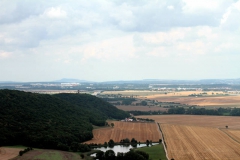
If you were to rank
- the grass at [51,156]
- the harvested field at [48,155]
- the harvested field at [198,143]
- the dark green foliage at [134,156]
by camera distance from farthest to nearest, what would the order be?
the harvested field at [198,143], the grass at [51,156], the harvested field at [48,155], the dark green foliage at [134,156]

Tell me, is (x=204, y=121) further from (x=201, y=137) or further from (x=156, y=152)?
(x=156, y=152)

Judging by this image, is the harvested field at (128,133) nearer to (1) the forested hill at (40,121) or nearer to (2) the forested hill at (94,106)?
(1) the forested hill at (40,121)

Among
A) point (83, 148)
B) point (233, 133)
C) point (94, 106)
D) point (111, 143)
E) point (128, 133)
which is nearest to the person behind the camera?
point (83, 148)

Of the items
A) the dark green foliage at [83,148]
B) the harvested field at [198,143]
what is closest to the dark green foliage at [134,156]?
the harvested field at [198,143]

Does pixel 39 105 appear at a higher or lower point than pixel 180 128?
higher

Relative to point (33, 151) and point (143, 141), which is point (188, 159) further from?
point (33, 151)

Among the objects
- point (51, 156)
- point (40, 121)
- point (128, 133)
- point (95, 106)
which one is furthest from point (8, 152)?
point (95, 106)

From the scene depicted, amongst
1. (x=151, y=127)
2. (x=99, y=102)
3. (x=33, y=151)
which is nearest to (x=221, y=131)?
(x=151, y=127)
